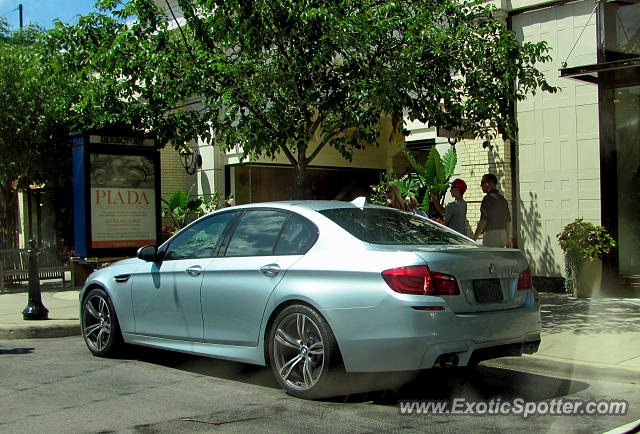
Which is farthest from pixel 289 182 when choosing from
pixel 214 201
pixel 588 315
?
pixel 588 315

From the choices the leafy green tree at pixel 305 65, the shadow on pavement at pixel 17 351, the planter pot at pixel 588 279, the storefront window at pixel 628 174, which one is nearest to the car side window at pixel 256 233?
the leafy green tree at pixel 305 65

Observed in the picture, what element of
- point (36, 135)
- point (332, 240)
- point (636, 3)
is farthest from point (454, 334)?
point (36, 135)

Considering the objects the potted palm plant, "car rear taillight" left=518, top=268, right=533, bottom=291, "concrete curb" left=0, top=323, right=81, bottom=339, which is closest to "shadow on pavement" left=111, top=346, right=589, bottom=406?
"car rear taillight" left=518, top=268, right=533, bottom=291

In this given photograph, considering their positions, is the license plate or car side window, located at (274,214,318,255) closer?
the license plate

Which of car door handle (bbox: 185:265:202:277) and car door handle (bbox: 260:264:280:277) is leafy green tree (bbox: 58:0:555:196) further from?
car door handle (bbox: 260:264:280:277)

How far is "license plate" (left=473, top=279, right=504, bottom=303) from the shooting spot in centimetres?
541

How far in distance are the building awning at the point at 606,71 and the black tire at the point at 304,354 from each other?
675 cm

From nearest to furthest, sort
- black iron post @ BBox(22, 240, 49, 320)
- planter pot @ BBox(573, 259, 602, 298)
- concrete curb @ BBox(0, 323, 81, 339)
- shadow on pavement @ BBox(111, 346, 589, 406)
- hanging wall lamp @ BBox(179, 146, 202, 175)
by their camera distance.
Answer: shadow on pavement @ BBox(111, 346, 589, 406), concrete curb @ BBox(0, 323, 81, 339), black iron post @ BBox(22, 240, 49, 320), planter pot @ BBox(573, 259, 602, 298), hanging wall lamp @ BBox(179, 146, 202, 175)

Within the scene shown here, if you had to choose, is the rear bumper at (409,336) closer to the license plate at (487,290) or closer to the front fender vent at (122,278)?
the license plate at (487,290)

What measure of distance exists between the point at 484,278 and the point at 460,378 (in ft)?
4.52

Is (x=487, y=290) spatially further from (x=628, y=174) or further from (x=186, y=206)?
(x=186, y=206)

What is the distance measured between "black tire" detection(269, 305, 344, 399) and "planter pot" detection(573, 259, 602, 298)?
7.26 meters

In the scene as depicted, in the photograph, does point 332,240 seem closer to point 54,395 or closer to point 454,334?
point 454,334

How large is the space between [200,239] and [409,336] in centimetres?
260
